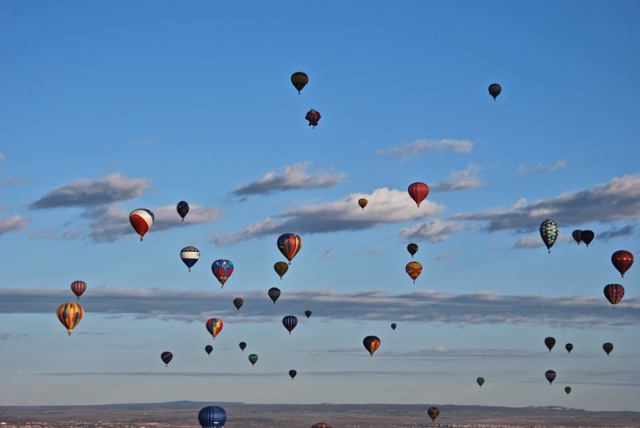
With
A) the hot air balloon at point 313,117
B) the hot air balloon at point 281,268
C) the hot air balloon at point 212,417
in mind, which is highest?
the hot air balloon at point 313,117

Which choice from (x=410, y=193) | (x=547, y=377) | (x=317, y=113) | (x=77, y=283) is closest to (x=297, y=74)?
(x=317, y=113)

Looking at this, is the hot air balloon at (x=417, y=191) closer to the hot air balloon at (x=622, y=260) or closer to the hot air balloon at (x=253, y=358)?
the hot air balloon at (x=622, y=260)

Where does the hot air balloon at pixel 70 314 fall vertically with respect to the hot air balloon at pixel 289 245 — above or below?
below

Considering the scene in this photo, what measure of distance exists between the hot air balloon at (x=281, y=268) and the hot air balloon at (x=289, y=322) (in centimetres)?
1227

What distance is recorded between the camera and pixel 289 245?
377ft

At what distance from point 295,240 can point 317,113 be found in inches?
547

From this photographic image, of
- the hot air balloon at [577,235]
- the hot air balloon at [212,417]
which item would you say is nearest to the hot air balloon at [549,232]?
the hot air balloon at [577,235]

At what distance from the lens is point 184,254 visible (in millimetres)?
117750

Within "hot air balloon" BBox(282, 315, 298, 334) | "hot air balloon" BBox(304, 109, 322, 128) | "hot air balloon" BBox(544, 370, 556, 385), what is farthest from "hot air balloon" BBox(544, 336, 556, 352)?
"hot air balloon" BBox(304, 109, 322, 128)

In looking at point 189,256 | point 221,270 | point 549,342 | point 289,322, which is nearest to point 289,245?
point 221,270

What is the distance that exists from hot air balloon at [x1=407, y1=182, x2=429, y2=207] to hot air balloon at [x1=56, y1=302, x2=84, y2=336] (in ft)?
120

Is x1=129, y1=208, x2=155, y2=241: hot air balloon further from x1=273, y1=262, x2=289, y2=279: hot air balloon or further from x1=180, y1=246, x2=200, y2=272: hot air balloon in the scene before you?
x1=273, y1=262, x2=289, y2=279: hot air balloon

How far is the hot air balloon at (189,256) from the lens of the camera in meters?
117

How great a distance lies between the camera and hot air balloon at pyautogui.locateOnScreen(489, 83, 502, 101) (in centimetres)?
11525
